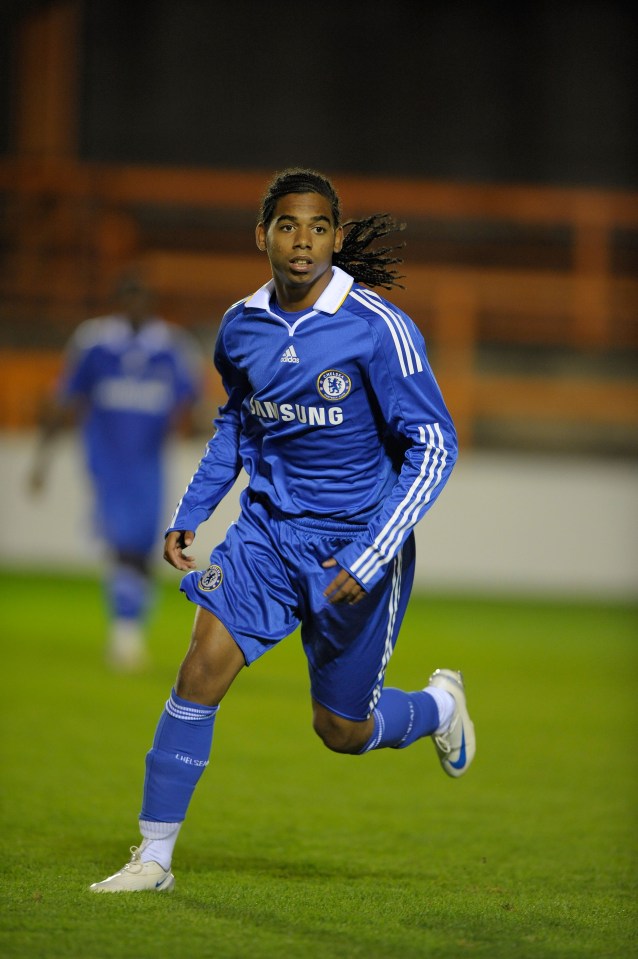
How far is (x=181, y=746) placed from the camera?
3.69 metres

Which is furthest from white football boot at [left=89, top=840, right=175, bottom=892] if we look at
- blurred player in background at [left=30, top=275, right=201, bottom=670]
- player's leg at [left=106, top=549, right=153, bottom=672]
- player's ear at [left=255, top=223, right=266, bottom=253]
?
blurred player in background at [left=30, top=275, right=201, bottom=670]

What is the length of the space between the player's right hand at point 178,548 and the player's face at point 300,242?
0.69m

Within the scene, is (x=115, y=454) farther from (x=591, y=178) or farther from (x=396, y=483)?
(x=591, y=178)

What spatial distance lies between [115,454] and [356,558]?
197 inches

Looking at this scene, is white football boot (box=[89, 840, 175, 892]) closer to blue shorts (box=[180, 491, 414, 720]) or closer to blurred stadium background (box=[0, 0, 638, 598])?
blue shorts (box=[180, 491, 414, 720])

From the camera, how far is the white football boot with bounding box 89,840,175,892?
360 centimetres

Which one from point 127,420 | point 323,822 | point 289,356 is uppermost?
point 127,420

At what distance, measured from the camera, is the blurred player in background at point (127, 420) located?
8164 mm

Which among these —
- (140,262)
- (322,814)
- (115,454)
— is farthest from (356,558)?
(140,262)

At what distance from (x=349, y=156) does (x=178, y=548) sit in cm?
1492

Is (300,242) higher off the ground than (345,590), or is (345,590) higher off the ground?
(300,242)

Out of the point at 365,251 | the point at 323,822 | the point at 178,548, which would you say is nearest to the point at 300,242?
the point at 365,251

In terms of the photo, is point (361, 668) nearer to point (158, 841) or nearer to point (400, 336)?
point (158, 841)

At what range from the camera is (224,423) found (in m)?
4.06
